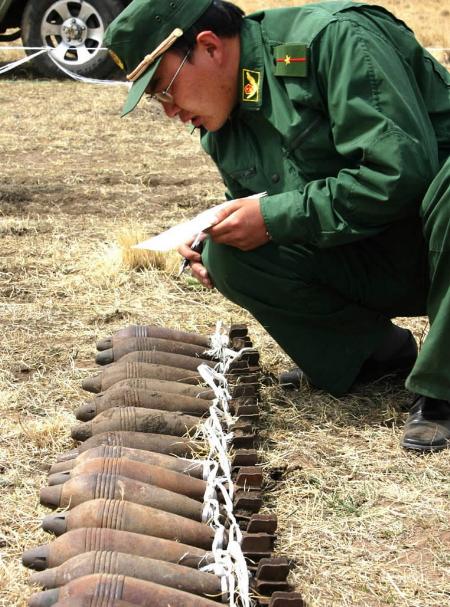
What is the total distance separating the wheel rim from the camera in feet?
43.3

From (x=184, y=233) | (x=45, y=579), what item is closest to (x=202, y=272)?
(x=184, y=233)

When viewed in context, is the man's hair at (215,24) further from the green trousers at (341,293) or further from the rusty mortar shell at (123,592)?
the rusty mortar shell at (123,592)

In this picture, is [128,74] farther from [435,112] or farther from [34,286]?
[34,286]

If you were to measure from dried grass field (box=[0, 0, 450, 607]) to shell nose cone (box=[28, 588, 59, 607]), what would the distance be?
9.2 inches

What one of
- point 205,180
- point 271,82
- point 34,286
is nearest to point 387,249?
point 271,82

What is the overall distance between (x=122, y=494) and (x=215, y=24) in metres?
1.67

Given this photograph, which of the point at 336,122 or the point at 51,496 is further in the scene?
the point at 336,122

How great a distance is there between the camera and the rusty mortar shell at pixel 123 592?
235 cm

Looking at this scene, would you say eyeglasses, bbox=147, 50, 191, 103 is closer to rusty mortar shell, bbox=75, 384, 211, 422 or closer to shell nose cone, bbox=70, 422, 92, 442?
rusty mortar shell, bbox=75, 384, 211, 422

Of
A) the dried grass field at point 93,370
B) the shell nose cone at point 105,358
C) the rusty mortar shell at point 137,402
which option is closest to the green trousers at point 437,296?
the dried grass field at point 93,370

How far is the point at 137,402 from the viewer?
346 cm

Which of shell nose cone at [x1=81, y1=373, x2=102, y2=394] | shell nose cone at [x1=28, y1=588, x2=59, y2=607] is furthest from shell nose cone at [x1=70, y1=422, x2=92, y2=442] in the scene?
shell nose cone at [x1=28, y1=588, x2=59, y2=607]

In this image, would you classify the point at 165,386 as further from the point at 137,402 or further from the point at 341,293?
the point at 341,293

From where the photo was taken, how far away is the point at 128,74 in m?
3.48
